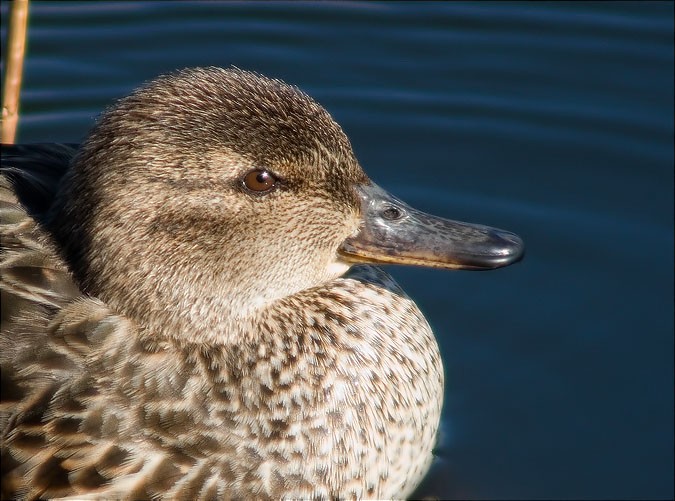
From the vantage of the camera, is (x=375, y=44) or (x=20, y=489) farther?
(x=375, y=44)

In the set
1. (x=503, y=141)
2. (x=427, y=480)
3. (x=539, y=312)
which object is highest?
(x=503, y=141)

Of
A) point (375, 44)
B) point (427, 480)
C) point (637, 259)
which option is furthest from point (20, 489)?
point (375, 44)

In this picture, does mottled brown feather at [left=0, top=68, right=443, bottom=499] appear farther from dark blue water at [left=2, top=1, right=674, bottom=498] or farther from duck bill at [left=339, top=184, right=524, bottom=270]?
dark blue water at [left=2, top=1, right=674, bottom=498]

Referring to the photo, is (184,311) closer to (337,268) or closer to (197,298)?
(197,298)

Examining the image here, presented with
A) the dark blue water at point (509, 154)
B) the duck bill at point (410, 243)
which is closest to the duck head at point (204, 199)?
the duck bill at point (410, 243)

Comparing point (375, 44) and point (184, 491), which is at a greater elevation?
point (375, 44)

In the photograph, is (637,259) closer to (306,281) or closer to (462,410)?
(462,410)

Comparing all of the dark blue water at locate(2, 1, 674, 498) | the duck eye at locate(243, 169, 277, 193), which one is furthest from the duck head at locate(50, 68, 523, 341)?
the dark blue water at locate(2, 1, 674, 498)

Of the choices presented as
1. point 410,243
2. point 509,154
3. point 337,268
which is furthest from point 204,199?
point 509,154
